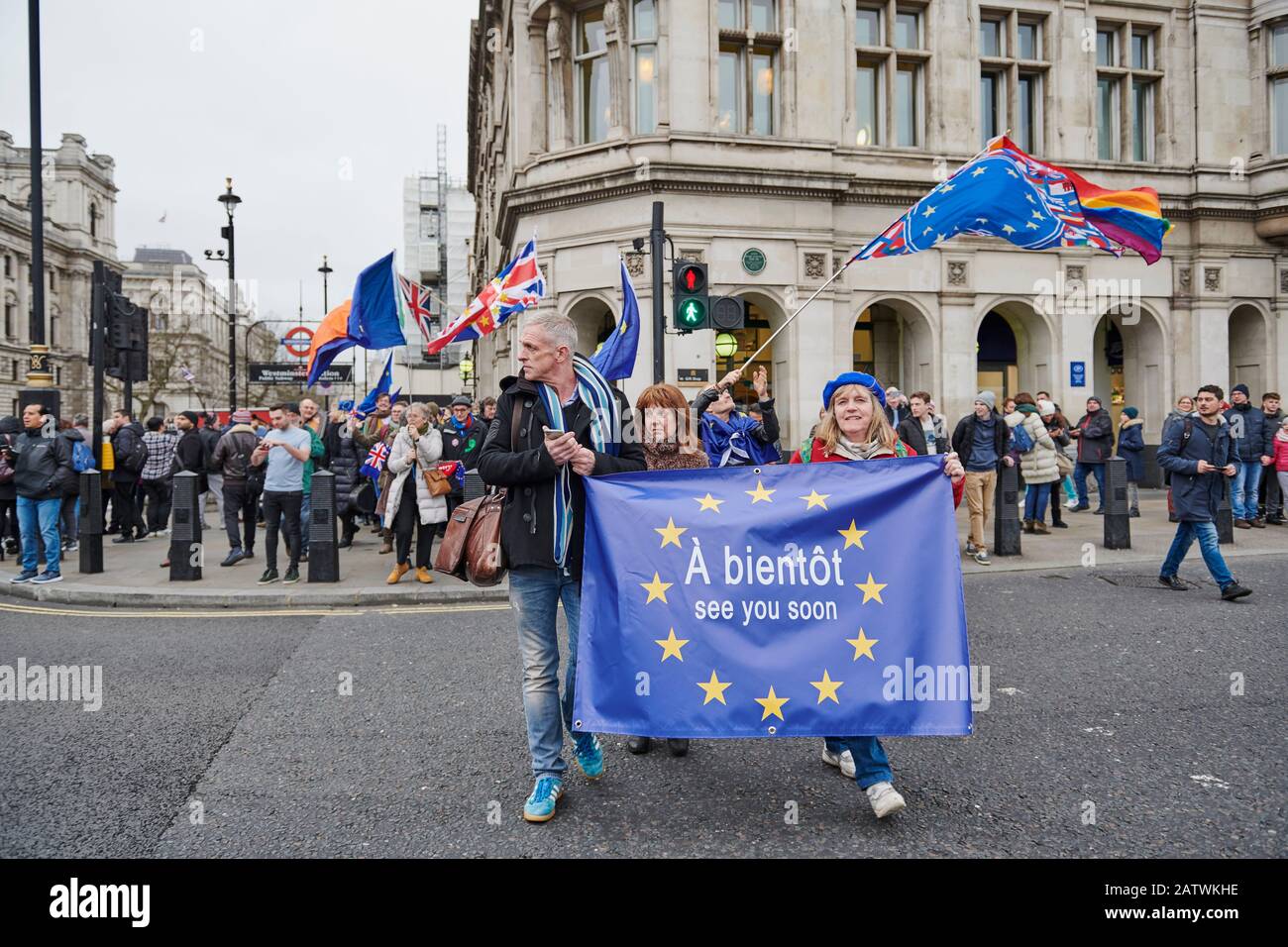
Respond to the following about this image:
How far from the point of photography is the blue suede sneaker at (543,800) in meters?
3.47

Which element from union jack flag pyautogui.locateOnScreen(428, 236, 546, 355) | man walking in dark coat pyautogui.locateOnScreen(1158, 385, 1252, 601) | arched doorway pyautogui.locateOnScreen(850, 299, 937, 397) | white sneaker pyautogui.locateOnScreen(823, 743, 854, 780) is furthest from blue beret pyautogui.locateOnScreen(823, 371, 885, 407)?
arched doorway pyautogui.locateOnScreen(850, 299, 937, 397)

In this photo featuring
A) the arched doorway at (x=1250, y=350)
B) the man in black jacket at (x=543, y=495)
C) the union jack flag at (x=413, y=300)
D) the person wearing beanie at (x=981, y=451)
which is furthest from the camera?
the arched doorway at (x=1250, y=350)

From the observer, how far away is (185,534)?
9.52m

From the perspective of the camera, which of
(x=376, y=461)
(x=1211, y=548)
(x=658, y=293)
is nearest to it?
(x=1211, y=548)

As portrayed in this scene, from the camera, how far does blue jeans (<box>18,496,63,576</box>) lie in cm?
945

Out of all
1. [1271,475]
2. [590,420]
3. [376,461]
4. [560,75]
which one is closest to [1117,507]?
[1271,475]

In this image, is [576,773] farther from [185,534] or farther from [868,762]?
[185,534]

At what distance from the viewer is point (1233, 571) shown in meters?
9.44

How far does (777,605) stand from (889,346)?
57.7 ft

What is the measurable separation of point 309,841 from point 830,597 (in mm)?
2334

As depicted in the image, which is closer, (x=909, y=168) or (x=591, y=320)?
(x=909, y=168)

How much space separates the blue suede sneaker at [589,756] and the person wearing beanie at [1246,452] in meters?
12.9

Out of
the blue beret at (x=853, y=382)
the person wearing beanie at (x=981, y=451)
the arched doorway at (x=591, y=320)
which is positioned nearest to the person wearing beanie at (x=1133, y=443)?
the person wearing beanie at (x=981, y=451)

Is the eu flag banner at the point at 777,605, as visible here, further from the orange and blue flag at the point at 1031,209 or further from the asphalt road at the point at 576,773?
the orange and blue flag at the point at 1031,209
